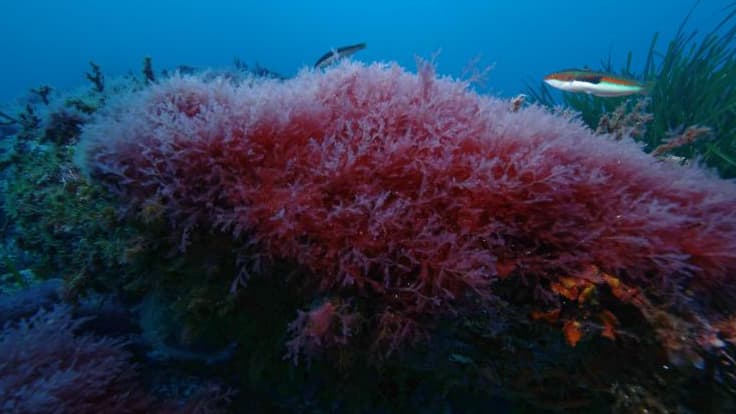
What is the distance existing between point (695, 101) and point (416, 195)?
7086 millimetres

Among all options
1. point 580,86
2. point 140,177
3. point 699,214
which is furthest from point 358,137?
point 580,86

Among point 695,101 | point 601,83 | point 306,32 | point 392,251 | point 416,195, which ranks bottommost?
point 392,251

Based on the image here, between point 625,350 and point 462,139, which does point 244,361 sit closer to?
point 462,139

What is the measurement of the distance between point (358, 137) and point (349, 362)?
159 cm

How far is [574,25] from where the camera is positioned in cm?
10856

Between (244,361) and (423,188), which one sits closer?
(423,188)

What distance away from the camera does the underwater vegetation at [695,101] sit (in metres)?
5.50

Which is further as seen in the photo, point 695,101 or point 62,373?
point 695,101

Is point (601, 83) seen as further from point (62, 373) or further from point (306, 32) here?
point (306, 32)

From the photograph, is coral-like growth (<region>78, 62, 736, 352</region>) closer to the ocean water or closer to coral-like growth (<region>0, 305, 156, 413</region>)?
the ocean water

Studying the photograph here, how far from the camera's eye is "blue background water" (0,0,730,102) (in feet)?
294

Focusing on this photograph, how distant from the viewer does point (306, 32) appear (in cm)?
12119

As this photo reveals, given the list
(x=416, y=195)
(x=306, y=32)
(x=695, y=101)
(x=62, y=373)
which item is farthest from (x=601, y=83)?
(x=306, y=32)

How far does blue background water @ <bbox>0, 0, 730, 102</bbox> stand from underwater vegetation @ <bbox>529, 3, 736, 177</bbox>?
78402 millimetres
